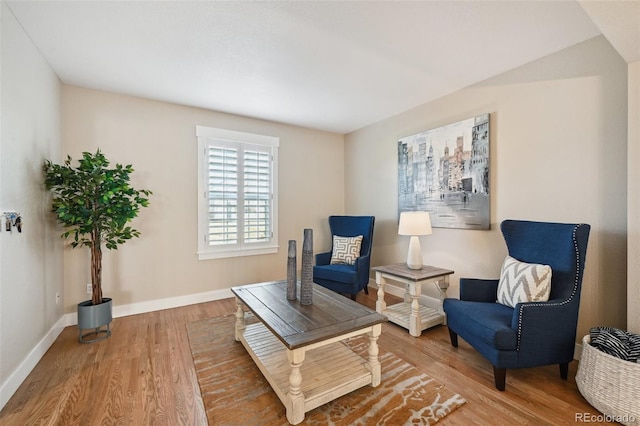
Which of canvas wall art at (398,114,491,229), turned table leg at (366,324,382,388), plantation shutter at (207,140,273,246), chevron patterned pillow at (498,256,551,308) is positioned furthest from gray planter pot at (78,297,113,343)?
chevron patterned pillow at (498,256,551,308)

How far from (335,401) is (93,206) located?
8.93ft

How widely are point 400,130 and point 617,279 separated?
2.61 m

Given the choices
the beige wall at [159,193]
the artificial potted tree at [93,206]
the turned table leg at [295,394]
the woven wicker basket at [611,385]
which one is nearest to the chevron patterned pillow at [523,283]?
the woven wicker basket at [611,385]

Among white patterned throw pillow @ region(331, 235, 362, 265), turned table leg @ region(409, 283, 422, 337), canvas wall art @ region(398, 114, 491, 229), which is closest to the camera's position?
turned table leg @ region(409, 283, 422, 337)

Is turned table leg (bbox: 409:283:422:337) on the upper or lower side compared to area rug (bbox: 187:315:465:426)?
upper

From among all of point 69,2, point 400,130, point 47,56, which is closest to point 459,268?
point 400,130

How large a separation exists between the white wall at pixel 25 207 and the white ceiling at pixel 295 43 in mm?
273

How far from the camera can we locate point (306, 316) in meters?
1.84

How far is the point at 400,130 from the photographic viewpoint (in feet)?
12.2

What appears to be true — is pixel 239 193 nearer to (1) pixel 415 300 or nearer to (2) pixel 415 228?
(2) pixel 415 228

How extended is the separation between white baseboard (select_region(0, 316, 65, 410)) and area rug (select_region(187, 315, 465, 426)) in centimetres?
110

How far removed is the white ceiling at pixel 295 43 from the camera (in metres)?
1.80

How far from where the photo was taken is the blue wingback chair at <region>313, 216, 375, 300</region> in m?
3.36

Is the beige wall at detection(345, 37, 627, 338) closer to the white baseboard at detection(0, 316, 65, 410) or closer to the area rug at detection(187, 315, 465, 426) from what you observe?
the area rug at detection(187, 315, 465, 426)
